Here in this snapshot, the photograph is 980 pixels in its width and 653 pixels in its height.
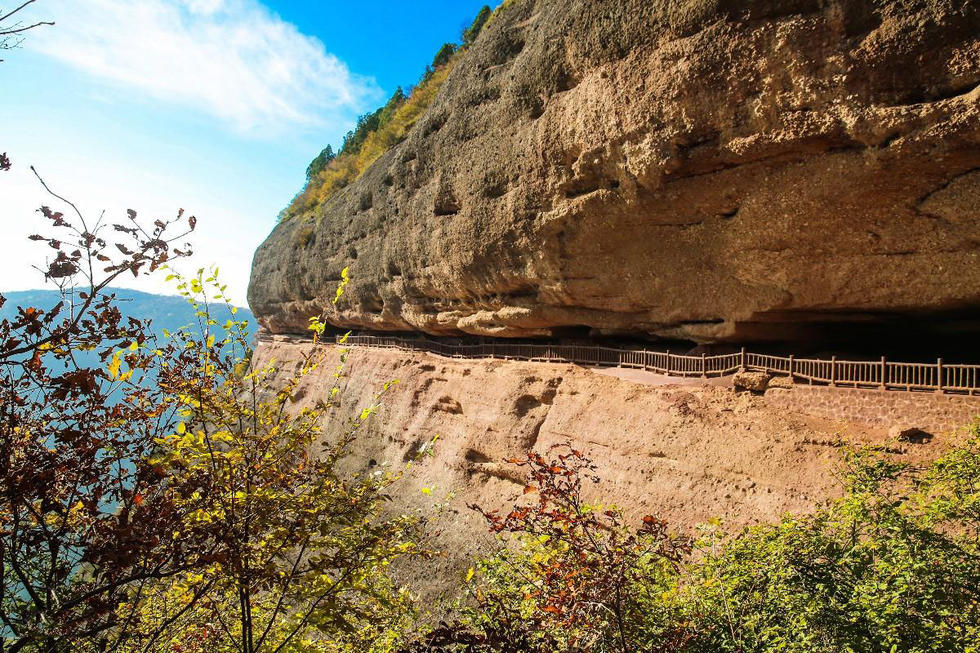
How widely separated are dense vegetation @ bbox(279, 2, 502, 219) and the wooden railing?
1056cm

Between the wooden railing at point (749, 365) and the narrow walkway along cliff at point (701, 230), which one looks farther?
the wooden railing at point (749, 365)

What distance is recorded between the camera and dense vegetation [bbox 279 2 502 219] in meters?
25.8

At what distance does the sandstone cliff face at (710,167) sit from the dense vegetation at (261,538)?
4.58m

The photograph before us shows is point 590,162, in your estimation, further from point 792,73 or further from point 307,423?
point 307,423

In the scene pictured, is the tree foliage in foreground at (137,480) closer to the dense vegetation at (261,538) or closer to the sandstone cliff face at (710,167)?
the dense vegetation at (261,538)

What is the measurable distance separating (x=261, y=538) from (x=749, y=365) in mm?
9894

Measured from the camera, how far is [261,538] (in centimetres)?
402

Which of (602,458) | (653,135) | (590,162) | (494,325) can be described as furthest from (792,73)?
(494,325)

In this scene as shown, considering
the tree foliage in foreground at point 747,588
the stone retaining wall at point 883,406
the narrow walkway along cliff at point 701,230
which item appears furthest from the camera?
the stone retaining wall at point 883,406

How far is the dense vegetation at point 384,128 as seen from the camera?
25797 millimetres

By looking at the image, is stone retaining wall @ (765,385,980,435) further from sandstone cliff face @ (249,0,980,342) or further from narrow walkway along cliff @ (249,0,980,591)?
sandstone cliff face @ (249,0,980,342)

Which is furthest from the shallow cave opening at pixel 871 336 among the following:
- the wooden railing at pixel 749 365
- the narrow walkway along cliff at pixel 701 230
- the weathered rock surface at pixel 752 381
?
the weathered rock surface at pixel 752 381

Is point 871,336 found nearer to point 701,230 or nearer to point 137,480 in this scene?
point 701,230

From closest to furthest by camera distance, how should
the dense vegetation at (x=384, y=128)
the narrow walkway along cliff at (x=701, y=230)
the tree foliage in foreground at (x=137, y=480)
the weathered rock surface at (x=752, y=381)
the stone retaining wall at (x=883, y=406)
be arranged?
the tree foliage in foreground at (x=137, y=480)
the narrow walkway along cliff at (x=701, y=230)
the stone retaining wall at (x=883, y=406)
the weathered rock surface at (x=752, y=381)
the dense vegetation at (x=384, y=128)
